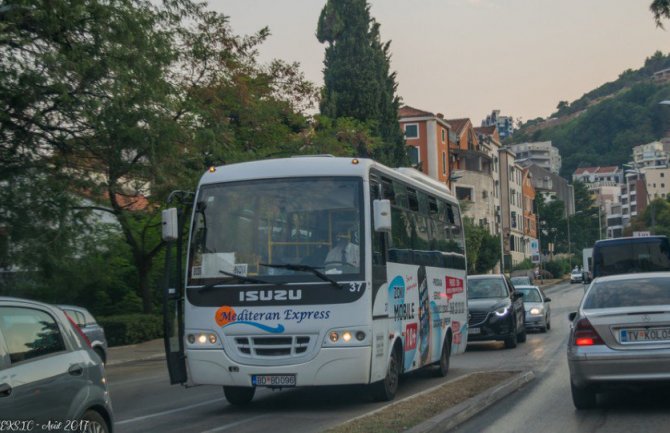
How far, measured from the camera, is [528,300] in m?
30.7

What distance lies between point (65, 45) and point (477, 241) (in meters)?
53.0

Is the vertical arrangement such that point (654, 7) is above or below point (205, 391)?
above

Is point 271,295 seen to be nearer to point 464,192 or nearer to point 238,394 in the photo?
point 238,394

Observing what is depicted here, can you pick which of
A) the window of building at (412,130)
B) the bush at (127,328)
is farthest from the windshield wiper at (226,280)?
the window of building at (412,130)

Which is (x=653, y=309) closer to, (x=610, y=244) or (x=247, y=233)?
(x=247, y=233)

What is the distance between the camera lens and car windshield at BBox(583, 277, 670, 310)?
11406 mm

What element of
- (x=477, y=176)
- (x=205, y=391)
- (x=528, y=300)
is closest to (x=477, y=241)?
(x=477, y=176)

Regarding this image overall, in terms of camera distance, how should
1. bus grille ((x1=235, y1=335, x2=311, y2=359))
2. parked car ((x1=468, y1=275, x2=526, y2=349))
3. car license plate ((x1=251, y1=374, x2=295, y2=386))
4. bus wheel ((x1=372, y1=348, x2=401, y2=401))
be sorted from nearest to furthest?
car license plate ((x1=251, y1=374, x2=295, y2=386))
bus grille ((x1=235, y1=335, x2=311, y2=359))
bus wheel ((x1=372, y1=348, x2=401, y2=401))
parked car ((x1=468, y1=275, x2=526, y2=349))

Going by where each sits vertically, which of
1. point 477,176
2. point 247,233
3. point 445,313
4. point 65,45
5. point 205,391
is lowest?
point 205,391

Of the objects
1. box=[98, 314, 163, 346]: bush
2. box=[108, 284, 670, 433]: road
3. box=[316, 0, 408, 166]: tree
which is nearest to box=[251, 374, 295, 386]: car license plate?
box=[108, 284, 670, 433]: road

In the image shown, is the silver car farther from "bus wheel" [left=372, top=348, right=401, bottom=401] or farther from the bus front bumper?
"bus wheel" [left=372, top=348, right=401, bottom=401]

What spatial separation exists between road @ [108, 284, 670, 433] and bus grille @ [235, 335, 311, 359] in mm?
797

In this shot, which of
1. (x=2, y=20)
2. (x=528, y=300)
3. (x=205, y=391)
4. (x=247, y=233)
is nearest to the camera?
(x=247, y=233)

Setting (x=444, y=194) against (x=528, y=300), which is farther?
(x=528, y=300)
